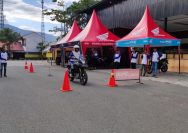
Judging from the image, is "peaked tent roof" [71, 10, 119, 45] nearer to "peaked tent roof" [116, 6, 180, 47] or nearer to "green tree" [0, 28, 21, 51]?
"peaked tent roof" [116, 6, 180, 47]

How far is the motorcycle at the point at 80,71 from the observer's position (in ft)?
50.0

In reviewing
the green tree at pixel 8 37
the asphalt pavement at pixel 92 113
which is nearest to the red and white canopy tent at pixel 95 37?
the asphalt pavement at pixel 92 113

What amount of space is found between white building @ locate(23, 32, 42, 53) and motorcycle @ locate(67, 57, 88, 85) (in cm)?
8449

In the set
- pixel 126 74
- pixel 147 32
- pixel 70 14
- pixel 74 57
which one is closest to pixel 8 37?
pixel 70 14

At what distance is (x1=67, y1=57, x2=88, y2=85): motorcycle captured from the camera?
50.0 feet

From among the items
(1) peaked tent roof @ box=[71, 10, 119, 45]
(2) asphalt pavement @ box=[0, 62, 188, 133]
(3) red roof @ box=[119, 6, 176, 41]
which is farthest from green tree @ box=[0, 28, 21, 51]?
(2) asphalt pavement @ box=[0, 62, 188, 133]

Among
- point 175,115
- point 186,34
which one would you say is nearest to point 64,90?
point 175,115

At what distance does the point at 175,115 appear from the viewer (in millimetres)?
8164

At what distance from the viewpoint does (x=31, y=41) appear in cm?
10138

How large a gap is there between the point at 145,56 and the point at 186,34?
22.6 metres

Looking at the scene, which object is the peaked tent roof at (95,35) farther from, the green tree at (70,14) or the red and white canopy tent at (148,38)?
the green tree at (70,14)

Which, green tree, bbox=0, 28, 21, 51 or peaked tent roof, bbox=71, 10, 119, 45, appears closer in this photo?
peaked tent roof, bbox=71, 10, 119, 45

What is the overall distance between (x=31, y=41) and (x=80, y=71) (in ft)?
289

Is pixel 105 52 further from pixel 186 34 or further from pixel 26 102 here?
pixel 26 102
